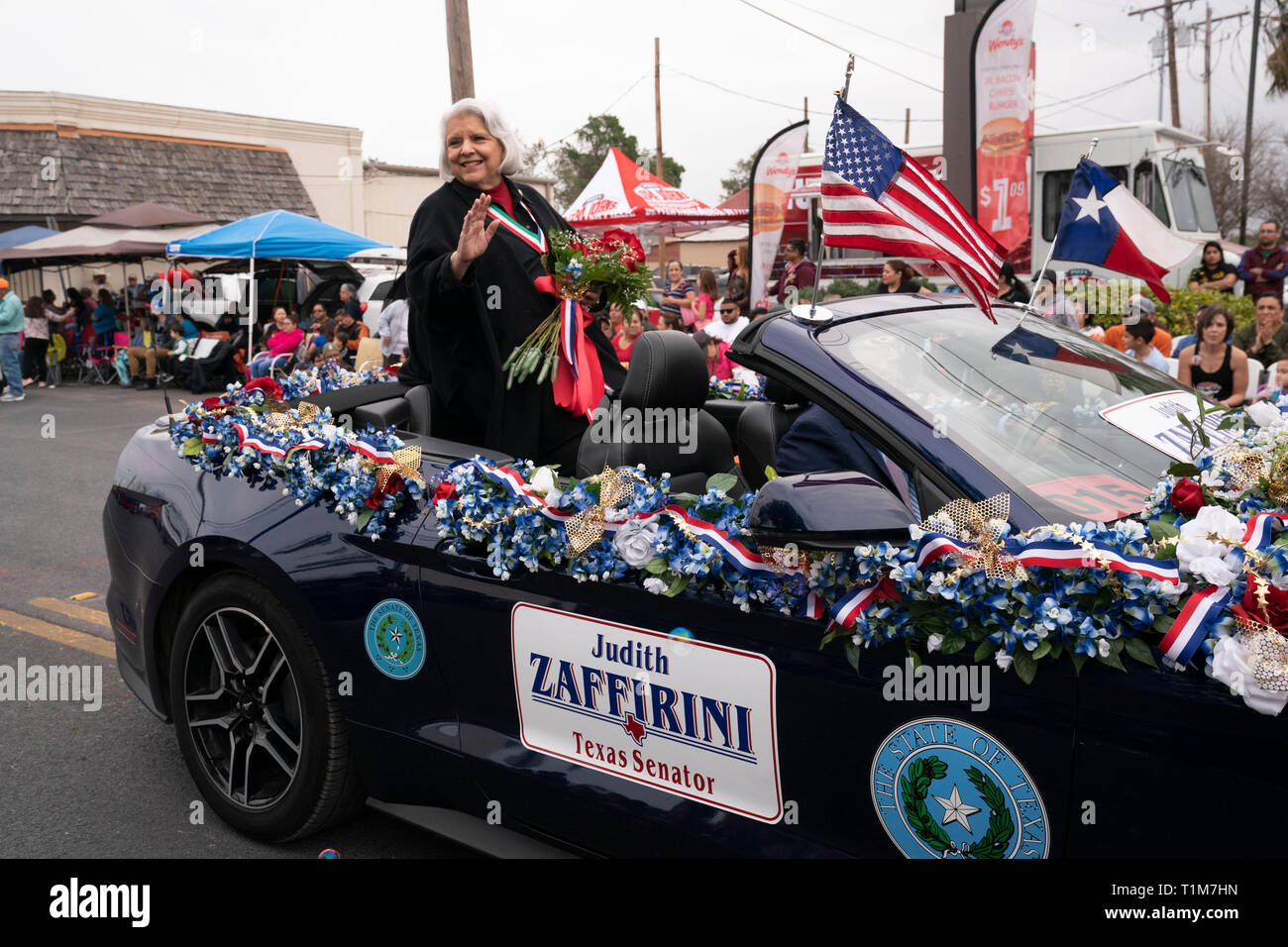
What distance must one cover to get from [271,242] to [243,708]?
1347 centimetres

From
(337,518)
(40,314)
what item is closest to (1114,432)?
(337,518)

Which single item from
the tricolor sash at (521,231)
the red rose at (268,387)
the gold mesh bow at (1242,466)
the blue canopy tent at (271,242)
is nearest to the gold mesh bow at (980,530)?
the gold mesh bow at (1242,466)

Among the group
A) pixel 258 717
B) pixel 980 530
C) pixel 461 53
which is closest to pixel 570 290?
pixel 258 717

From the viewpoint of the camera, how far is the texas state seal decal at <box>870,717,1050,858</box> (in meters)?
1.93

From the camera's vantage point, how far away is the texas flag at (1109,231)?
3.60 m

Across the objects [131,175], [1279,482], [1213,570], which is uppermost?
[131,175]

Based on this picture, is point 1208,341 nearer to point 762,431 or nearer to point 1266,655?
point 762,431

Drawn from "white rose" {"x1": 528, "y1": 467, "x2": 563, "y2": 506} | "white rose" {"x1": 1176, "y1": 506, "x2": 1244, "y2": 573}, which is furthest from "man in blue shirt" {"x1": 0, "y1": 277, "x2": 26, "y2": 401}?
"white rose" {"x1": 1176, "y1": 506, "x2": 1244, "y2": 573}

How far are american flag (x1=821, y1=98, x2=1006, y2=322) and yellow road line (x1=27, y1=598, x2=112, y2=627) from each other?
14.0ft

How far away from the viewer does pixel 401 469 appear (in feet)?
9.53

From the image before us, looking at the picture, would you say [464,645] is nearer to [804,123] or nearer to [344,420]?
[344,420]

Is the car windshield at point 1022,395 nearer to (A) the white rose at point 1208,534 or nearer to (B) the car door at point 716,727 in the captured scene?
(A) the white rose at point 1208,534
